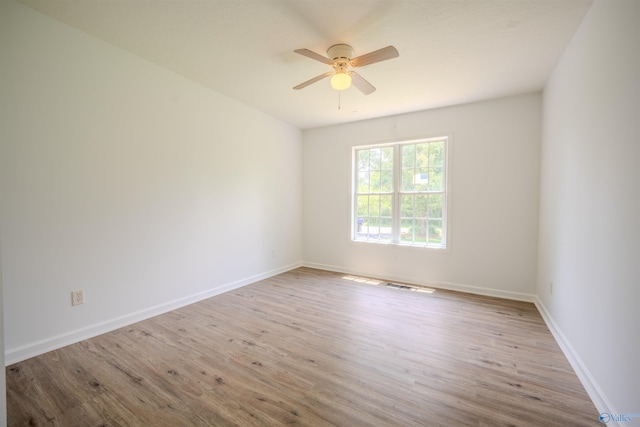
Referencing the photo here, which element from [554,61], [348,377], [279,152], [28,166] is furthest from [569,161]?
[28,166]

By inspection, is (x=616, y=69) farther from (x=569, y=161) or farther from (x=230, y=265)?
(x=230, y=265)

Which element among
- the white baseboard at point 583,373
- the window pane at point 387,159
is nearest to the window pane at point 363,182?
the window pane at point 387,159

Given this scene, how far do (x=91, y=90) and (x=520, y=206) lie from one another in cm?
481

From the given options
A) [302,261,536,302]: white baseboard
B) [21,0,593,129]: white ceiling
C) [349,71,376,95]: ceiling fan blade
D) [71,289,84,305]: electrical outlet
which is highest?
[21,0,593,129]: white ceiling

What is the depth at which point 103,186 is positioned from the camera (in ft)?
8.36

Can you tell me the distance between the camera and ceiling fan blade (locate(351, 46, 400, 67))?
204cm

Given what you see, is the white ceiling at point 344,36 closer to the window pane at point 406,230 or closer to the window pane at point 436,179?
the window pane at point 436,179

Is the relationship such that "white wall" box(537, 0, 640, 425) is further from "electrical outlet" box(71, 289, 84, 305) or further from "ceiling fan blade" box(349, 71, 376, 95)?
"electrical outlet" box(71, 289, 84, 305)

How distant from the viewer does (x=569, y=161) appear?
237 centimetres

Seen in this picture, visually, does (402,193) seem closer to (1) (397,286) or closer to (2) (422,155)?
(2) (422,155)

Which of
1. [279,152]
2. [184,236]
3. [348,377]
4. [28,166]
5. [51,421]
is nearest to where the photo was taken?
[51,421]

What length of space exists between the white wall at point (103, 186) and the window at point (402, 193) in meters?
2.07

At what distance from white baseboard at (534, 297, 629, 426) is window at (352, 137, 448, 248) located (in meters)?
1.71

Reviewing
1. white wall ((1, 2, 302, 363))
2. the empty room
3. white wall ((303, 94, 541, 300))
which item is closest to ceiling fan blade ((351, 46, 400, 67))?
the empty room
